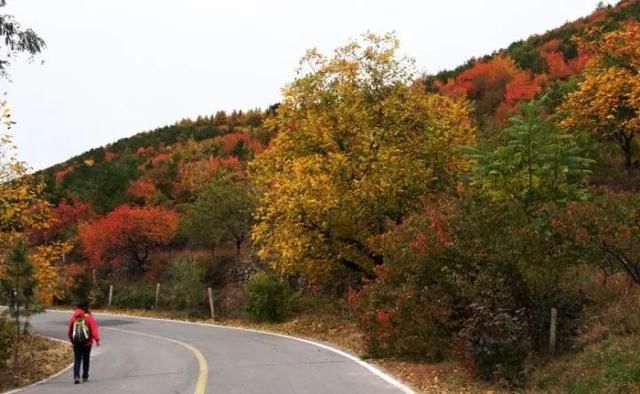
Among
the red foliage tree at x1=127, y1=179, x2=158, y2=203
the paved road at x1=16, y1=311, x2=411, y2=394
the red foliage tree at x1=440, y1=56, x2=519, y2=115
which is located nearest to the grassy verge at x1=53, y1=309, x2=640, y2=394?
the paved road at x1=16, y1=311, x2=411, y2=394

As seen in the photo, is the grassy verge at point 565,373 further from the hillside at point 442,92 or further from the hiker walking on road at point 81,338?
the hillside at point 442,92

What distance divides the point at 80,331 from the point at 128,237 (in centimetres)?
2979

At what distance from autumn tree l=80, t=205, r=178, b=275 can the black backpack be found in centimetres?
2859

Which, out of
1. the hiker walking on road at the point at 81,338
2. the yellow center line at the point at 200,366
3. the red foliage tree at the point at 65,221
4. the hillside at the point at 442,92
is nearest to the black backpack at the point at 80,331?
the hiker walking on road at the point at 81,338

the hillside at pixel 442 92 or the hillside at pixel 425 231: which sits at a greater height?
the hillside at pixel 442 92

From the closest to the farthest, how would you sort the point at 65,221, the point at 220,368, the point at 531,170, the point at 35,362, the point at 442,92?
the point at 220,368 < the point at 531,170 < the point at 35,362 < the point at 442,92 < the point at 65,221

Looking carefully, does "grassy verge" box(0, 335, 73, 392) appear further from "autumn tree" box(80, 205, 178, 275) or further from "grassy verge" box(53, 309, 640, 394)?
"autumn tree" box(80, 205, 178, 275)

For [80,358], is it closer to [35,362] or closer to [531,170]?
[35,362]

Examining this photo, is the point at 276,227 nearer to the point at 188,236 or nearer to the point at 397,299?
the point at 397,299

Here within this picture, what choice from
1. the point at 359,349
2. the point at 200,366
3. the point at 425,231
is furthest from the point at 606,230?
the point at 200,366

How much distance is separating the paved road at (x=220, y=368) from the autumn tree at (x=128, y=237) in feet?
65.0

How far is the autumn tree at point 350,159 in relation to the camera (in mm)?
19891

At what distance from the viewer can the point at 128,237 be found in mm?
41688


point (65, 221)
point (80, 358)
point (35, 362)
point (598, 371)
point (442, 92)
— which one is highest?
point (442, 92)
